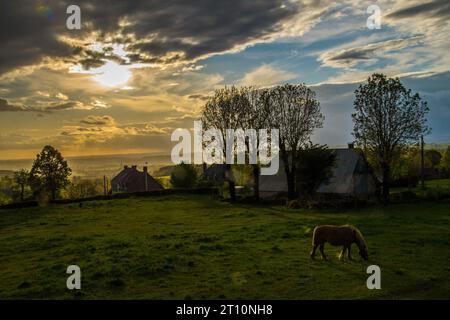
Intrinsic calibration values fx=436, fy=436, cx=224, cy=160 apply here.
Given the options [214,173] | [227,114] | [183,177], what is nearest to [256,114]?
[227,114]

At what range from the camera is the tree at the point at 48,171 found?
73.9 m

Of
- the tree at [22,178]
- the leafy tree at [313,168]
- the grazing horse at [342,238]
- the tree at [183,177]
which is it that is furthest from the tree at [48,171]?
the grazing horse at [342,238]

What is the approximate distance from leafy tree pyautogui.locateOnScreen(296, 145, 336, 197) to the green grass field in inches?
662

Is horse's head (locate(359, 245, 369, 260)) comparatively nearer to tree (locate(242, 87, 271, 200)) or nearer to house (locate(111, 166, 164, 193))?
tree (locate(242, 87, 271, 200))

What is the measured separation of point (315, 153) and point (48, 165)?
46.4m

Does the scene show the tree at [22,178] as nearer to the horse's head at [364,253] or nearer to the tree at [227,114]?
the tree at [227,114]

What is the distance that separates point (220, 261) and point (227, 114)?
4074 centimetres

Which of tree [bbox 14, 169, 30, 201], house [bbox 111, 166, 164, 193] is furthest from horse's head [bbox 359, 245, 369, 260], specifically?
house [bbox 111, 166, 164, 193]

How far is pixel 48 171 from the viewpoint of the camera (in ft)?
243

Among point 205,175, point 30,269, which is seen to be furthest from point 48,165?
point 30,269

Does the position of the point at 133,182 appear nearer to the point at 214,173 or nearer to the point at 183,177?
the point at 183,177

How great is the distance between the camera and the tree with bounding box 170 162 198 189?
83625mm

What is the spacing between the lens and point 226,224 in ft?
114

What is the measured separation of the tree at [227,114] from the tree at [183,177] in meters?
24.9
